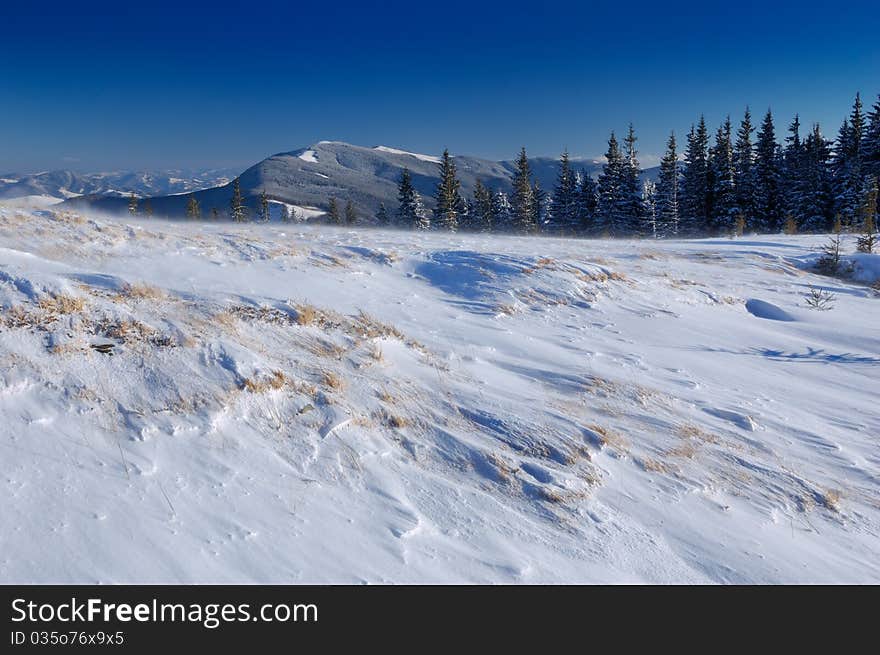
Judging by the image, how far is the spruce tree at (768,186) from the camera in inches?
1766

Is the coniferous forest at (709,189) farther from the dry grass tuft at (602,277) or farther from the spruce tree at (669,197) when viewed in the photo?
the dry grass tuft at (602,277)

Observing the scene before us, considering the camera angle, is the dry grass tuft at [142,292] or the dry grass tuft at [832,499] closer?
the dry grass tuft at [832,499]

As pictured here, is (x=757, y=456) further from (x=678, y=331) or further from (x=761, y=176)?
(x=761, y=176)

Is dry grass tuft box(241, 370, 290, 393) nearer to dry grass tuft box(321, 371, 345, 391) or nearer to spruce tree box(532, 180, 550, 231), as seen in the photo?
dry grass tuft box(321, 371, 345, 391)

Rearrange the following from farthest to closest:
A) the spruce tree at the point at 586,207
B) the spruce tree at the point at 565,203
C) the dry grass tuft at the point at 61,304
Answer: the spruce tree at the point at 565,203 → the spruce tree at the point at 586,207 → the dry grass tuft at the point at 61,304

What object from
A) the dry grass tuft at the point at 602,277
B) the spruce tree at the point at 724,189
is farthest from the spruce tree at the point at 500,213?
the dry grass tuft at the point at 602,277

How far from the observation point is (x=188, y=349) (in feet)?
17.4

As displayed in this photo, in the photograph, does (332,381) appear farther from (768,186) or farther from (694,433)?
(768,186)

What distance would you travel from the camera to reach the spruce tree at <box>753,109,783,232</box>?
4484cm

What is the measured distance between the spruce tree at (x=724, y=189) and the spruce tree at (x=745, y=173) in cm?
68

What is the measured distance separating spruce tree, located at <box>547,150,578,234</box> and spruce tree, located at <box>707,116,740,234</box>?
12483 millimetres

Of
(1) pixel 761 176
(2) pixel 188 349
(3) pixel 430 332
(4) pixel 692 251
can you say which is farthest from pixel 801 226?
(2) pixel 188 349

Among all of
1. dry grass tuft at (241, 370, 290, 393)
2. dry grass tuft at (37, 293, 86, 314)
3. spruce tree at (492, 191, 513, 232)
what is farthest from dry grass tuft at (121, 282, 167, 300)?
spruce tree at (492, 191, 513, 232)

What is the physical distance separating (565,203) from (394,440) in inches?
2063
